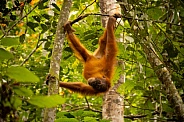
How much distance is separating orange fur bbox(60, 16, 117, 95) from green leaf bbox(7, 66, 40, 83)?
317 centimetres

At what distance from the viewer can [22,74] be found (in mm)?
1099

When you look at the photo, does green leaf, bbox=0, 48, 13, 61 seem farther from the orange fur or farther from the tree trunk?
the tree trunk

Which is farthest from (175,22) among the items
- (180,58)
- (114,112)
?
(114,112)

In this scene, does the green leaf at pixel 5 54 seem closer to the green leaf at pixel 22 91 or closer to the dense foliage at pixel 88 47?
the dense foliage at pixel 88 47

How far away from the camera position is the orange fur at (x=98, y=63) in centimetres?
450

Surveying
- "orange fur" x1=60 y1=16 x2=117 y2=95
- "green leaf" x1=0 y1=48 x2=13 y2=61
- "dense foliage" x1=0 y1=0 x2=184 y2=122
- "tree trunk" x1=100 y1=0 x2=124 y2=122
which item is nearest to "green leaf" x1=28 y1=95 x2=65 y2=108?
"dense foliage" x1=0 y1=0 x2=184 y2=122

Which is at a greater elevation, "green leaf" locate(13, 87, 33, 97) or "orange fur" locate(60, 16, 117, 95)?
"orange fur" locate(60, 16, 117, 95)

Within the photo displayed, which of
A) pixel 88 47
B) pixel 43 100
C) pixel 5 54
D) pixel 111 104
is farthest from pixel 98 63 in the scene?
pixel 43 100

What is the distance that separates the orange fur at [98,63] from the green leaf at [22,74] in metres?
3.17

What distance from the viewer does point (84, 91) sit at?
5180 mm

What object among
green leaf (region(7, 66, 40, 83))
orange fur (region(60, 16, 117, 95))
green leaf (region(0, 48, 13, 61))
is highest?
orange fur (region(60, 16, 117, 95))

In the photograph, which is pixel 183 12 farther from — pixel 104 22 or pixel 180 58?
pixel 104 22

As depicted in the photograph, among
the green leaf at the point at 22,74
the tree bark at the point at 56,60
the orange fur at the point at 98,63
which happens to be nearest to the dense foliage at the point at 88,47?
the green leaf at the point at 22,74

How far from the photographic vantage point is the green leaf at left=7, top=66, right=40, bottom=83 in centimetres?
110
